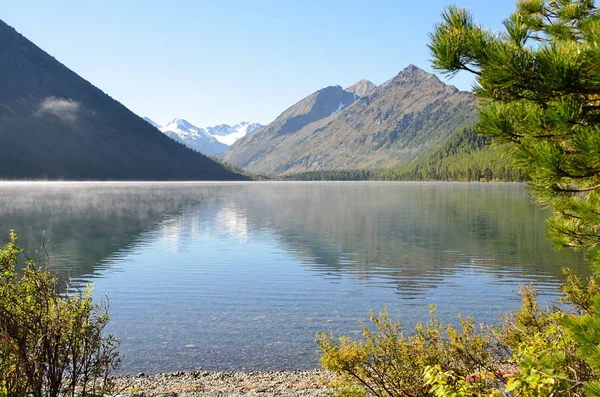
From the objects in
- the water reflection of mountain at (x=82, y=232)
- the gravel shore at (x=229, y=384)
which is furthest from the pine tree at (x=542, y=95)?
the water reflection of mountain at (x=82, y=232)

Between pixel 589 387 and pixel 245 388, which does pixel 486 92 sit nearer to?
pixel 589 387

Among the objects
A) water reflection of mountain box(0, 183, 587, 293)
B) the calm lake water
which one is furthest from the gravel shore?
water reflection of mountain box(0, 183, 587, 293)

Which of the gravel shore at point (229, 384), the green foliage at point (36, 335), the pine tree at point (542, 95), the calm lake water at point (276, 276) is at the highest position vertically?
the pine tree at point (542, 95)

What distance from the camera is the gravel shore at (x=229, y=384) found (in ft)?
47.1

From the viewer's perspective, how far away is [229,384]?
15.6 metres

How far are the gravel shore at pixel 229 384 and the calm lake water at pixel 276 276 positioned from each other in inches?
53.4

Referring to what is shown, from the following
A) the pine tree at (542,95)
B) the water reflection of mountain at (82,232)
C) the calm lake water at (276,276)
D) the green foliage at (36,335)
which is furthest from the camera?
the water reflection of mountain at (82,232)

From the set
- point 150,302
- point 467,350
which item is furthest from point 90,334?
point 150,302

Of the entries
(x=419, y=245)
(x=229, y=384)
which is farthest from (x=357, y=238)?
(x=229, y=384)

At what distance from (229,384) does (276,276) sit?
69.3ft

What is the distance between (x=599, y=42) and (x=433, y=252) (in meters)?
43.8

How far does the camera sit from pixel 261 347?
→ 20219 millimetres

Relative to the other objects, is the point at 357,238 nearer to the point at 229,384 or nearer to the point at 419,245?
the point at 419,245

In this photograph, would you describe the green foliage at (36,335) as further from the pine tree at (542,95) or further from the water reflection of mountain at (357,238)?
the water reflection of mountain at (357,238)
